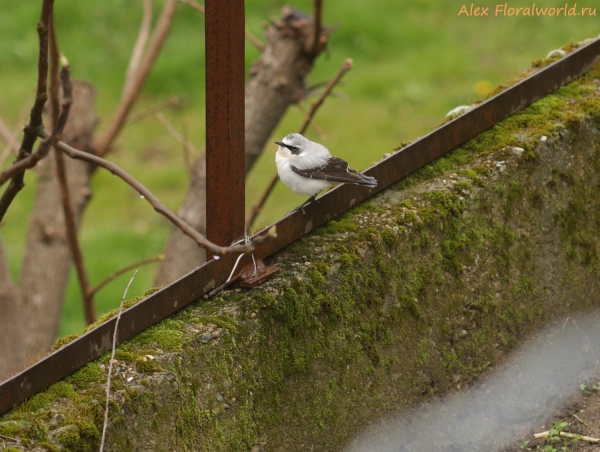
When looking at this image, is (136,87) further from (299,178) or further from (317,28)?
(299,178)

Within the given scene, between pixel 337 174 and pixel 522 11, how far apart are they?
731cm

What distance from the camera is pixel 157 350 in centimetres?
248

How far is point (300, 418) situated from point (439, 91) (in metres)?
6.50

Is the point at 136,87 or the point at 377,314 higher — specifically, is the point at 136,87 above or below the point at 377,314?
above

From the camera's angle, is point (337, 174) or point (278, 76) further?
point (278, 76)

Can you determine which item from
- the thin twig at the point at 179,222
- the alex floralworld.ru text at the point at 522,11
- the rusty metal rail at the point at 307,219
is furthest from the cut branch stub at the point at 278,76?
the alex floralworld.ru text at the point at 522,11

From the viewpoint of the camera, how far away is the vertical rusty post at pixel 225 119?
2533 millimetres

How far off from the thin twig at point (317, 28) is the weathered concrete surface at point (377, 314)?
4.46 feet

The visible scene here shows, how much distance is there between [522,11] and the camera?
961cm

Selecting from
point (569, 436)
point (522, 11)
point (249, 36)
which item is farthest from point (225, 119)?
point (522, 11)

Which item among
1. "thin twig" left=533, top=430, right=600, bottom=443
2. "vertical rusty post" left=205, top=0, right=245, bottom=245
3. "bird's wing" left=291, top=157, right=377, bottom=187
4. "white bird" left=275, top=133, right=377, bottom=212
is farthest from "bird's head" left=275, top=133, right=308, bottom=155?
"thin twig" left=533, top=430, right=600, bottom=443

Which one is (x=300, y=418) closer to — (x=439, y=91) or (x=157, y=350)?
(x=157, y=350)

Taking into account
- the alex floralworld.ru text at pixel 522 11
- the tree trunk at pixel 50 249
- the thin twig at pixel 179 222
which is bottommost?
the tree trunk at pixel 50 249

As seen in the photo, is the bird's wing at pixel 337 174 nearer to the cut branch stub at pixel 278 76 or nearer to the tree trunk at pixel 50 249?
the cut branch stub at pixel 278 76
